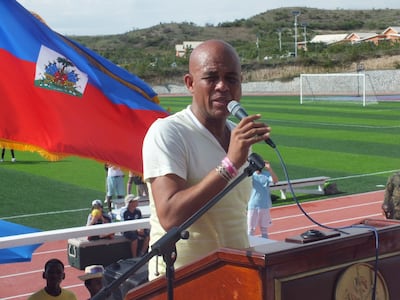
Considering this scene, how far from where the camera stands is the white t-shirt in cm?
308

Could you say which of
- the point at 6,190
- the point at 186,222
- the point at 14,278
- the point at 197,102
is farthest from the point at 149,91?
the point at 6,190

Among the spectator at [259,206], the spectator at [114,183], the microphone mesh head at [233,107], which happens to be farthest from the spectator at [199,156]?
the spectator at [114,183]

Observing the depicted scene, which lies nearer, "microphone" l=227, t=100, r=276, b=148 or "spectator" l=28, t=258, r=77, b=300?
"microphone" l=227, t=100, r=276, b=148

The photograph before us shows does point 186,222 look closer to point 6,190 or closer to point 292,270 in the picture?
point 292,270

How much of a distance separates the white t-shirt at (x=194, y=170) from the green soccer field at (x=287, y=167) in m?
7.63

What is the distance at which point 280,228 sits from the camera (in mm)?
14148

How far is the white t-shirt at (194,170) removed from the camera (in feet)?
10.1

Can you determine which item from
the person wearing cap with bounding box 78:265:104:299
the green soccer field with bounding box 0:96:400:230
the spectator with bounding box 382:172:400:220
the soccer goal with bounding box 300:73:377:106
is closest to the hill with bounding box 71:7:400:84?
the soccer goal with bounding box 300:73:377:106

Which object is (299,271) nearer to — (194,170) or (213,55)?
(194,170)

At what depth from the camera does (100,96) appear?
240 inches

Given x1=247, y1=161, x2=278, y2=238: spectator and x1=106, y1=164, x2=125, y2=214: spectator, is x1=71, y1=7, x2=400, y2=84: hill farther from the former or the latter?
x1=247, y1=161, x2=278, y2=238: spectator

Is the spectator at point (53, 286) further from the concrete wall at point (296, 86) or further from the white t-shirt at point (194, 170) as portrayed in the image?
the concrete wall at point (296, 86)

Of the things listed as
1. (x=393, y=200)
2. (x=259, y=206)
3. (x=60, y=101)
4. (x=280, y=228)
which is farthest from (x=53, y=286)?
(x=280, y=228)

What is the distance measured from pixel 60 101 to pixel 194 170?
3.07m
